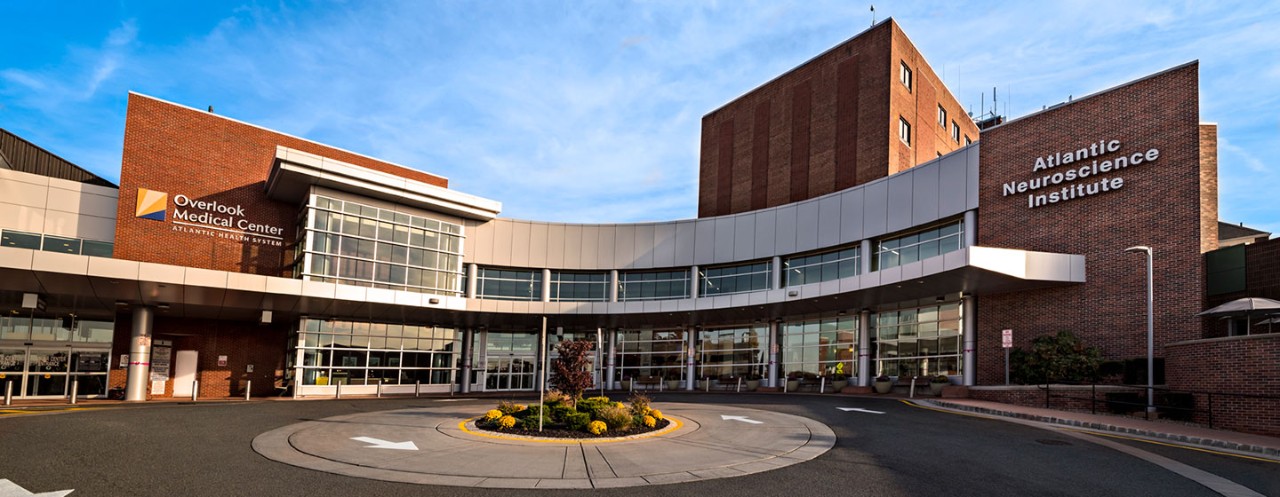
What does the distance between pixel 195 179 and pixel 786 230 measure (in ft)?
90.4

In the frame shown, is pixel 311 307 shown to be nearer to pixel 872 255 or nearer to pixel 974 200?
pixel 872 255

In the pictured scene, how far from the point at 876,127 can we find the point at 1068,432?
25.9m

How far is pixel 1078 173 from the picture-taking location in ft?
91.7

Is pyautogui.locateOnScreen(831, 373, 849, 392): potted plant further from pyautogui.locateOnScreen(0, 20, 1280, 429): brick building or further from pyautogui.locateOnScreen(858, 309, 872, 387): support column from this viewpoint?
pyautogui.locateOnScreen(858, 309, 872, 387): support column

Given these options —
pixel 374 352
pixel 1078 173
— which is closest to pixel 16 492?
pixel 374 352

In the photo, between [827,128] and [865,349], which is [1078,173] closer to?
[865,349]

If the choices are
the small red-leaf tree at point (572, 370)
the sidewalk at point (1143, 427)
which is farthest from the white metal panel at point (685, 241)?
the small red-leaf tree at point (572, 370)

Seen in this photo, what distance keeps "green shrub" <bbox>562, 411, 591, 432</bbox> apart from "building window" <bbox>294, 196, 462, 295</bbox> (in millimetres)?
20479

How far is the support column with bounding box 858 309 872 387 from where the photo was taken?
115 feet

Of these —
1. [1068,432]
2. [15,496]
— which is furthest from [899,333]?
[15,496]

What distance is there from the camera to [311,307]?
33406 millimetres

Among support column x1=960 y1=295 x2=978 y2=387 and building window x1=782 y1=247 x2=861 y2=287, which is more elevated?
building window x1=782 y1=247 x2=861 y2=287

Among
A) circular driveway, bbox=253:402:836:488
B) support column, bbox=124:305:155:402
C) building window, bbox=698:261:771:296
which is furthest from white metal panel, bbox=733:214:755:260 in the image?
support column, bbox=124:305:155:402

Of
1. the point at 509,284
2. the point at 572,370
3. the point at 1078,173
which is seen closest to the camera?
the point at 572,370
